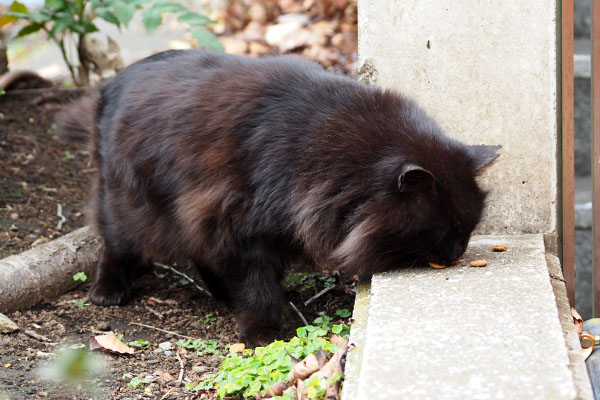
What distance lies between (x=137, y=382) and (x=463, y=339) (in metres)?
1.41

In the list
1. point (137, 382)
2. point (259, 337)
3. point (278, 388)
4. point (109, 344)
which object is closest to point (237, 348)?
point (259, 337)

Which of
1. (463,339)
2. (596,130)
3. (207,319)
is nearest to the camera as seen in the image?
Result: (463,339)

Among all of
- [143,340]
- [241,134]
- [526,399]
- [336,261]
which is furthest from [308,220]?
[526,399]

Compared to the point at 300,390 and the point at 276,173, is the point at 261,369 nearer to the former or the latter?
the point at 300,390

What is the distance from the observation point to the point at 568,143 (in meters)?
3.75

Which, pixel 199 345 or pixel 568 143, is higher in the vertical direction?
pixel 568 143

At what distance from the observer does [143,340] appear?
3553mm

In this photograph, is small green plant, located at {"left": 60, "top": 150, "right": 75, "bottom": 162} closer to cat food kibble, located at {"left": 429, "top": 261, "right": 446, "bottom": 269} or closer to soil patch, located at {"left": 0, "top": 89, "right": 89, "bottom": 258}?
soil patch, located at {"left": 0, "top": 89, "right": 89, "bottom": 258}

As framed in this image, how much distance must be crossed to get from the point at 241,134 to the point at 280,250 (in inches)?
21.4

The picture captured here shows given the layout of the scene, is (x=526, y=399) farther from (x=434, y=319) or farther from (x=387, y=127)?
(x=387, y=127)

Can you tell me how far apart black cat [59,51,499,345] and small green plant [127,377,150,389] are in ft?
1.78

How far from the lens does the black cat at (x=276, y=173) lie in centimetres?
300

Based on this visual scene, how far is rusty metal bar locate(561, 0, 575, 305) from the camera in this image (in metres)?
3.68

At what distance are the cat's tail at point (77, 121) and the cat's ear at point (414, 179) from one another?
2.04 metres
